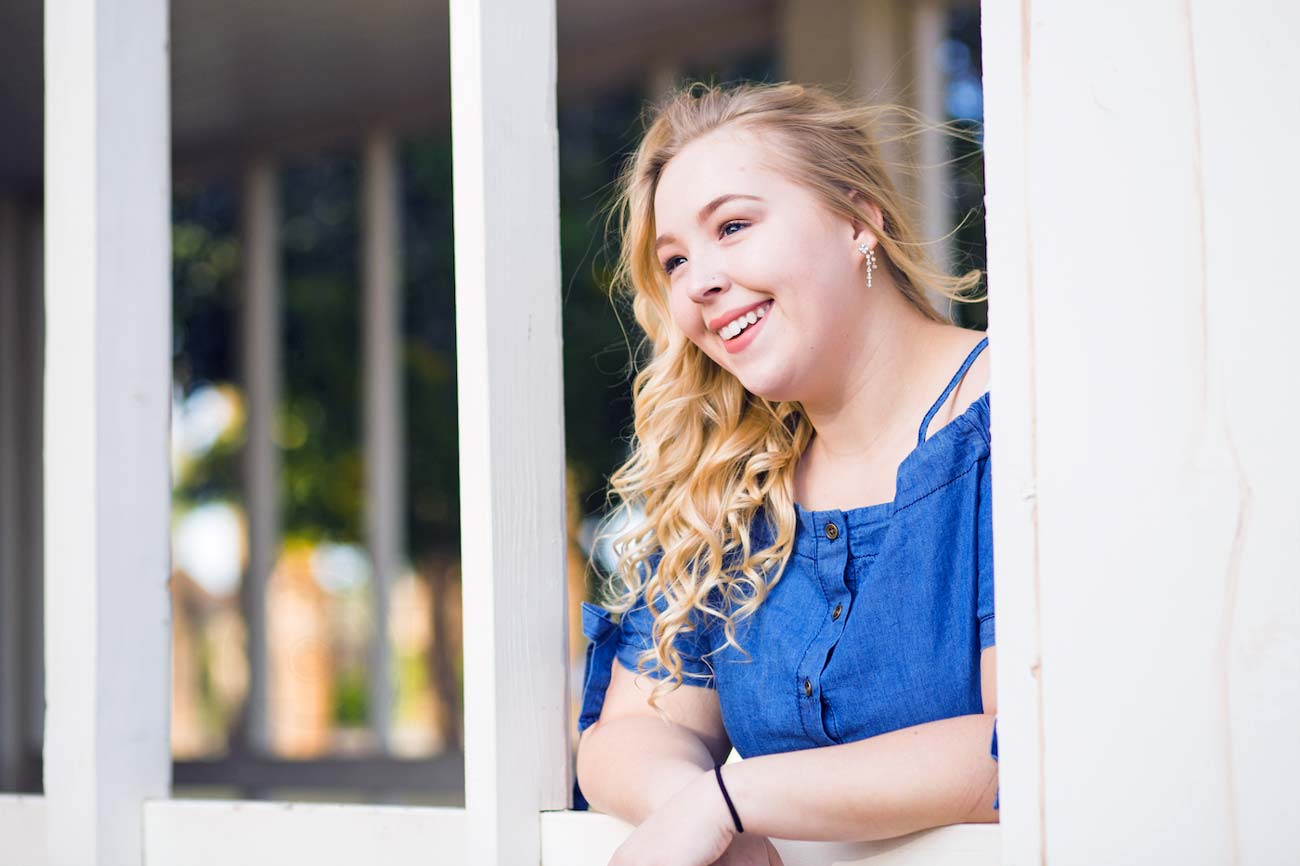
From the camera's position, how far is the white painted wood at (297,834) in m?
1.75

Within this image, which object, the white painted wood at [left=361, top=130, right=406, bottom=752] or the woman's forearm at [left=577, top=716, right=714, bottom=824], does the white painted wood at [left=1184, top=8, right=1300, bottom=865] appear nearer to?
the woman's forearm at [left=577, top=716, right=714, bottom=824]

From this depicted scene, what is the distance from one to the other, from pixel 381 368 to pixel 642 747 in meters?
5.06

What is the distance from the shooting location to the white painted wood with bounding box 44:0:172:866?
200 cm

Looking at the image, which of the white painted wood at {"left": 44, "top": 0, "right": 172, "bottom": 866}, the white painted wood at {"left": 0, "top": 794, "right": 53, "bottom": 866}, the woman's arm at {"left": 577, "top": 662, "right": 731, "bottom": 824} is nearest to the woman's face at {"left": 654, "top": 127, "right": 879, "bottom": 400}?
the woman's arm at {"left": 577, "top": 662, "right": 731, "bottom": 824}

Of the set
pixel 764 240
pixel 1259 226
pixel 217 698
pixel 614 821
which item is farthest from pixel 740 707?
pixel 217 698

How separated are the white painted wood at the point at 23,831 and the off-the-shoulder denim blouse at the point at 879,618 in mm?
1071

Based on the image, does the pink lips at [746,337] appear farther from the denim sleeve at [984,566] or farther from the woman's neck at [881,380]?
the denim sleeve at [984,566]

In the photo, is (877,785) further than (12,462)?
No

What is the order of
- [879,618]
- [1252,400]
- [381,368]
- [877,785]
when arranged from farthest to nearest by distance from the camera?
[381,368]
[879,618]
[877,785]
[1252,400]

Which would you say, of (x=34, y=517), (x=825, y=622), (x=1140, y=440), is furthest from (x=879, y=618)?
(x=34, y=517)

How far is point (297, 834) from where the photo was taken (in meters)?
1.87

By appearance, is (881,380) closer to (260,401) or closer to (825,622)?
(825,622)

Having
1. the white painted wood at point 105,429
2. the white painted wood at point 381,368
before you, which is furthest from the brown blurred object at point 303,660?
the white painted wood at point 105,429

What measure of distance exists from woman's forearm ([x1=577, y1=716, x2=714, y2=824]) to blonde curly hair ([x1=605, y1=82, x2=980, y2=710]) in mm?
85
